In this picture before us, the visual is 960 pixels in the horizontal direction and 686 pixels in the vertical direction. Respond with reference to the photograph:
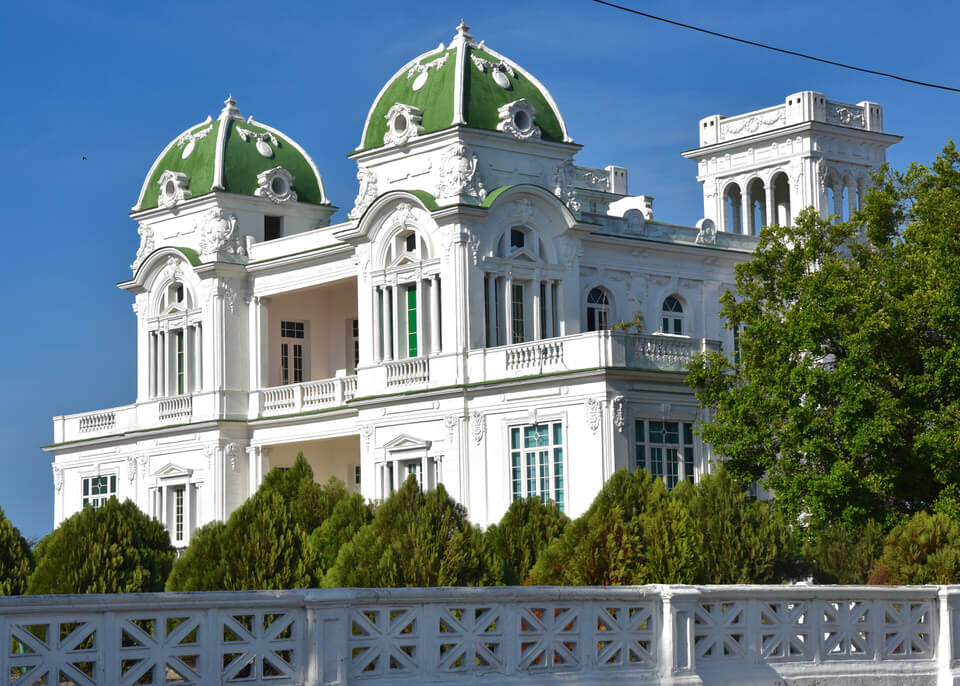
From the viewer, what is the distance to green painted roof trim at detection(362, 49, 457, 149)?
44281mm

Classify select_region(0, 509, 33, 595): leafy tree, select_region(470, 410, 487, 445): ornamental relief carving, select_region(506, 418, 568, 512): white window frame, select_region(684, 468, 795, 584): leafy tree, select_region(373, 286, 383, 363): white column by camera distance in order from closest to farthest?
1. select_region(0, 509, 33, 595): leafy tree
2. select_region(684, 468, 795, 584): leafy tree
3. select_region(506, 418, 568, 512): white window frame
4. select_region(470, 410, 487, 445): ornamental relief carving
5. select_region(373, 286, 383, 363): white column

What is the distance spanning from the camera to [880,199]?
34438mm

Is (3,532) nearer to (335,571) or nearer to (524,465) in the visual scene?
(335,571)

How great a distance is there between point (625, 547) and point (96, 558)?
24.6 feet

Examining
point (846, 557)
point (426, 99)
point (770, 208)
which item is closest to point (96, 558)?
Result: point (846, 557)

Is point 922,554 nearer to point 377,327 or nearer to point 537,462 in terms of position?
point 537,462

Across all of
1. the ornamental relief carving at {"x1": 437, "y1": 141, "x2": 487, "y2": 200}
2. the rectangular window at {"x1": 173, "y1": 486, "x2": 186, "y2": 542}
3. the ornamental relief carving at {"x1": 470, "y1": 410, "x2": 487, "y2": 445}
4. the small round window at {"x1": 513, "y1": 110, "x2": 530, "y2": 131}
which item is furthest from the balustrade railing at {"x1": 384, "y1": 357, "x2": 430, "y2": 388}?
the rectangular window at {"x1": 173, "y1": 486, "x2": 186, "y2": 542}

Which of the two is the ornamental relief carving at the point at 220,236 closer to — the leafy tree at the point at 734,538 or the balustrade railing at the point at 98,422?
the balustrade railing at the point at 98,422

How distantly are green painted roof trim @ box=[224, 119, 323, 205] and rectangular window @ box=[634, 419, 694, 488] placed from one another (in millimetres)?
18116

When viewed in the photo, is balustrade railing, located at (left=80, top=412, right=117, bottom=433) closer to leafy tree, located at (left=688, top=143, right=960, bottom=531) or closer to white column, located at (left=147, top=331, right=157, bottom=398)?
white column, located at (left=147, top=331, right=157, bottom=398)

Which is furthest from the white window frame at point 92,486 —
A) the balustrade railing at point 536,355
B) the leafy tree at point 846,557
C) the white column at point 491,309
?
the leafy tree at point 846,557

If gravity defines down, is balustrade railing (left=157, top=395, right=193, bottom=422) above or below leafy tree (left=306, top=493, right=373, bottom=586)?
above

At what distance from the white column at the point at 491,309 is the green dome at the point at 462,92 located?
4180mm

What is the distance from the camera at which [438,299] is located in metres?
44.0
